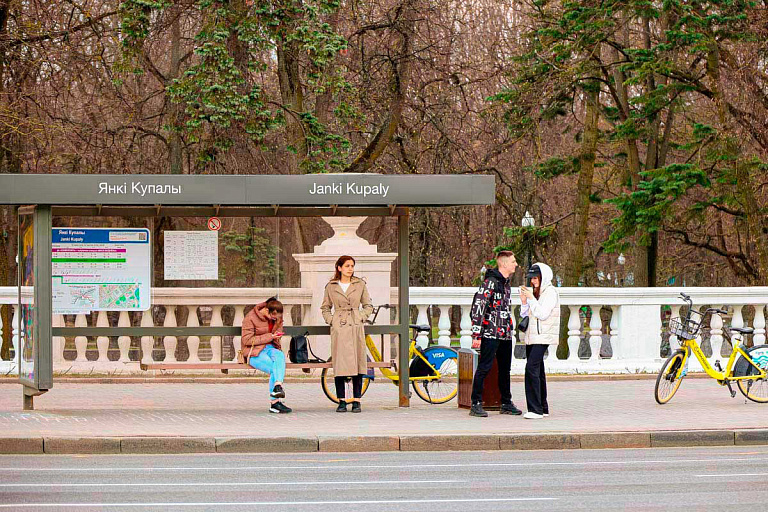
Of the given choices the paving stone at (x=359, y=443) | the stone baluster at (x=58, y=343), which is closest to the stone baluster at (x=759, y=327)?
the paving stone at (x=359, y=443)

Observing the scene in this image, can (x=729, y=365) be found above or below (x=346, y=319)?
below

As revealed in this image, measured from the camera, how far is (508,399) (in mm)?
12477

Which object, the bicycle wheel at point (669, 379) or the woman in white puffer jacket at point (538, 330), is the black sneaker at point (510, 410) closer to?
the woman in white puffer jacket at point (538, 330)

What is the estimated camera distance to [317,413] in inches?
494

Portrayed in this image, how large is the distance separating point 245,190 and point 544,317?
11.0 feet

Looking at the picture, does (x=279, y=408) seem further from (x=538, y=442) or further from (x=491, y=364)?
(x=538, y=442)

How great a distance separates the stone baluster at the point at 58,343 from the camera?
12.9m

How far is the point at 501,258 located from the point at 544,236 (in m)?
16.6

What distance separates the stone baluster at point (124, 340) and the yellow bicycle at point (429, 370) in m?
2.36

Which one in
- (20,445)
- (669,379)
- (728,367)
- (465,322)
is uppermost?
(465,322)

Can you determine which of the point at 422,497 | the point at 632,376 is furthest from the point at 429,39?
the point at 422,497

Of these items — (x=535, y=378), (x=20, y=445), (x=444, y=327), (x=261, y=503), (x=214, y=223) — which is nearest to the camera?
(x=261, y=503)

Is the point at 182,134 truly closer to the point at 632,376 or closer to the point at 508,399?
the point at 632,376

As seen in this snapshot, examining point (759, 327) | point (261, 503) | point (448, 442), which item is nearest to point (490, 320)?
point (448, 442)
